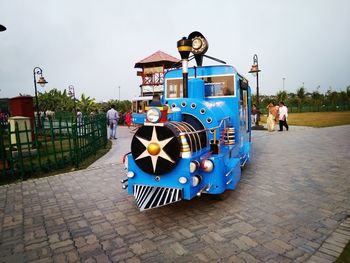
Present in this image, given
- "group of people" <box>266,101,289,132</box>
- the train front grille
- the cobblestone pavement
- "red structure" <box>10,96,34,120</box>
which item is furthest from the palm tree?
the train front grille

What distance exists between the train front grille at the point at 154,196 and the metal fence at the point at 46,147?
3618 millimetres

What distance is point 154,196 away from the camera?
3.98 meters

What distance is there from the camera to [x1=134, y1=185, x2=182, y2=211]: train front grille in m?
3.84

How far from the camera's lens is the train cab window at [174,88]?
5.68 meters

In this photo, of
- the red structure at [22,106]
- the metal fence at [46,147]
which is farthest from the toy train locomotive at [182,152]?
the red structure at [22,106]

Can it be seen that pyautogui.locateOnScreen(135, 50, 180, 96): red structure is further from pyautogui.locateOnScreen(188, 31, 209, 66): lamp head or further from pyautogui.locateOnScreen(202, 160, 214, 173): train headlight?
pyautogui.locateOnScreen(202, 160, 214, 173): train headlight

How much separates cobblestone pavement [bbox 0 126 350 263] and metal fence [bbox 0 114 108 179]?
2.57 feet

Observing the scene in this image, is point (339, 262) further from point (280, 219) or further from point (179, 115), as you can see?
point (179, 115)

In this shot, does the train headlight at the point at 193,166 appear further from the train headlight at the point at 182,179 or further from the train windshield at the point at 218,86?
the train windshield at the point at 218,86

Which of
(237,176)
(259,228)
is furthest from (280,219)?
(237,176)

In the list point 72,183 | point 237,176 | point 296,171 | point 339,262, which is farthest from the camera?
point 296,171

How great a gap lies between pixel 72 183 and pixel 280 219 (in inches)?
189

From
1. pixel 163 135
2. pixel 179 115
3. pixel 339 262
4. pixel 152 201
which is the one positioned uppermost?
pixel 179 115

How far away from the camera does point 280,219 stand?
3945mm
